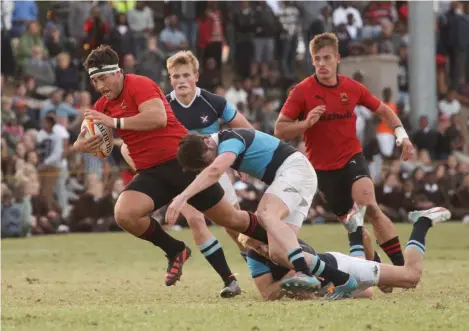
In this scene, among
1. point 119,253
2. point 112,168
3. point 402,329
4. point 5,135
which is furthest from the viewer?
point 112,168

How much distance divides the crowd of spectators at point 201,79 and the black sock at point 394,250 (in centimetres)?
1154

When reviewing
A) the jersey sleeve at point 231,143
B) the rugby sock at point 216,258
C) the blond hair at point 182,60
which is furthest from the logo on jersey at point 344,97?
the jersey sleeve at point 231,143

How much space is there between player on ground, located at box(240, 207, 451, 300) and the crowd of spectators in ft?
40.0

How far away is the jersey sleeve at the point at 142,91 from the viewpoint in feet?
37.7

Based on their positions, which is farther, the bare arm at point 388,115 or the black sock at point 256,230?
the bare arm at point 388,115

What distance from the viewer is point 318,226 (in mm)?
24797

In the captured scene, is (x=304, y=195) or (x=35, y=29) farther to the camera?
(x=35, y=29)

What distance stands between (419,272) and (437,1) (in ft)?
72.2

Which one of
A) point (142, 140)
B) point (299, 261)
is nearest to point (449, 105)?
point (142, 140)

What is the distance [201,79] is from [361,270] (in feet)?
57.0

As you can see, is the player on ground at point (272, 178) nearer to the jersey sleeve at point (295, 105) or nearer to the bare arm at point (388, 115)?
the jersey sleeve at point (295, 105)

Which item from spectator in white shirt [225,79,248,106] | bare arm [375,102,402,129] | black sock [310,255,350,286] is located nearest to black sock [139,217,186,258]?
black sock [310,255,350,286]

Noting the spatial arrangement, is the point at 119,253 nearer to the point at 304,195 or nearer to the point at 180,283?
the point at 180,283

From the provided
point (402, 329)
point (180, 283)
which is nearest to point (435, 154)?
point (180, 283)
